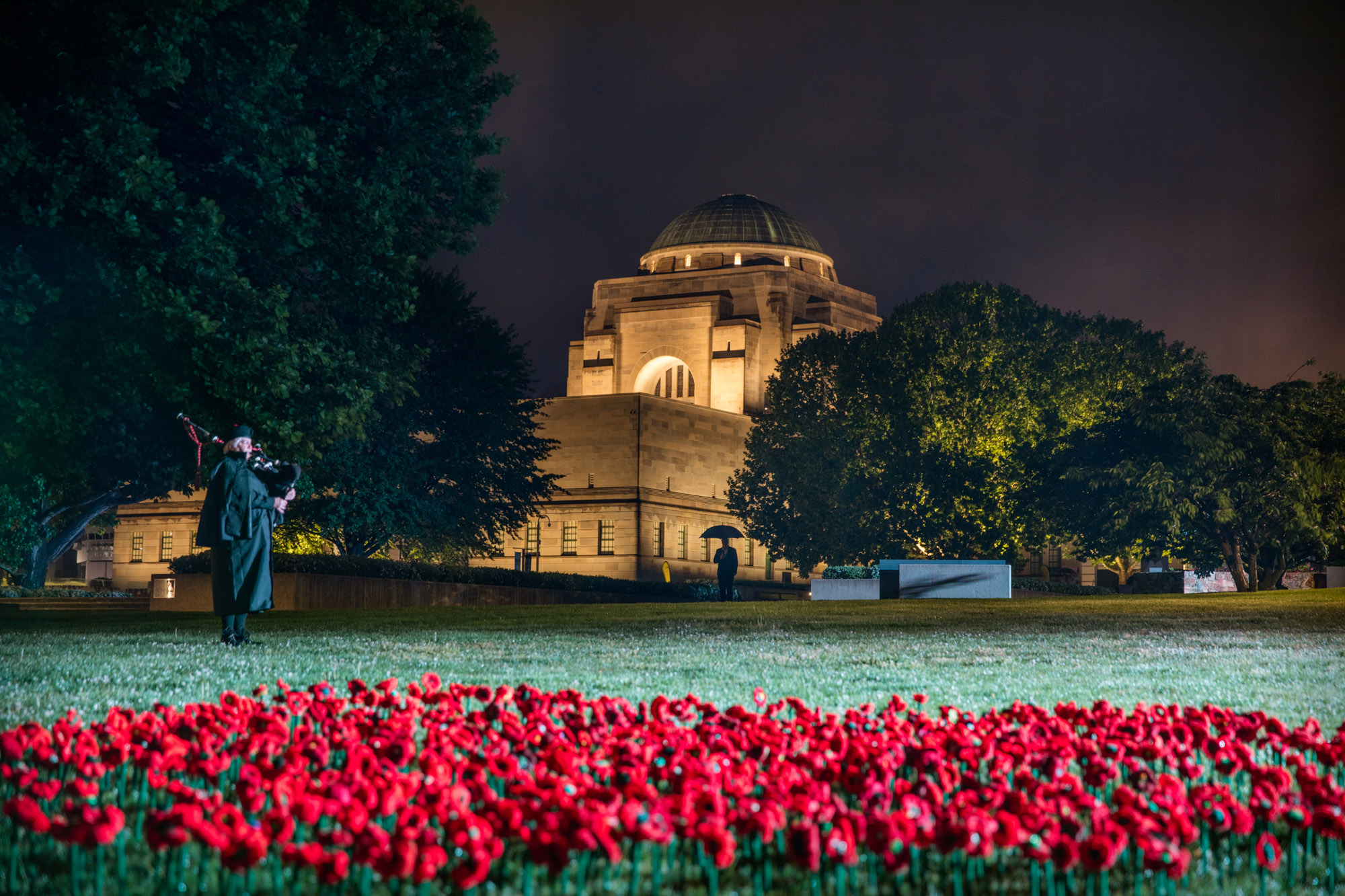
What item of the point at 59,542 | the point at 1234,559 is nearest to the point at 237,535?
the point at 59,542

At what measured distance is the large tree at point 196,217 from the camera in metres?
18.9

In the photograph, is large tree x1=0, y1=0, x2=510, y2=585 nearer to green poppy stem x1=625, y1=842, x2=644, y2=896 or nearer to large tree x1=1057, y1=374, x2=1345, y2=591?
green poppy stem x1=625, y1=842, x2=644, y2=896

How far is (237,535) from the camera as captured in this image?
1326 cm

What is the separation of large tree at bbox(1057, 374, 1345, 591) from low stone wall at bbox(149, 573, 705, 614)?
53.2 feet

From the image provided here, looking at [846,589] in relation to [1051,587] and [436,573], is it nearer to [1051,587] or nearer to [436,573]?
[436,573]

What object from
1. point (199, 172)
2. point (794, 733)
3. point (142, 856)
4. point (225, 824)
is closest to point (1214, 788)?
point (794, 733)

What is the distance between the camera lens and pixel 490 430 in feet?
127

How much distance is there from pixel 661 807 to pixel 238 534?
10447 millimetres

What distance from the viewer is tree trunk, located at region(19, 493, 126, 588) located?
1102 inches

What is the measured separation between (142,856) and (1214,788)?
3.38 metres

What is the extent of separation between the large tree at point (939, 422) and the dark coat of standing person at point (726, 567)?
11.6 metres

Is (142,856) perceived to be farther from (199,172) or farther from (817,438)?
(817,438)

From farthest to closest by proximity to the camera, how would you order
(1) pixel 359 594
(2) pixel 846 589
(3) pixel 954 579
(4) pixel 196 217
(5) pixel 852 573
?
(5) pixel 852 573 < (2) pixel 846 589 < (3) pixel 954 579 < (1) pixel 359 594 < (4) pixel 196 217

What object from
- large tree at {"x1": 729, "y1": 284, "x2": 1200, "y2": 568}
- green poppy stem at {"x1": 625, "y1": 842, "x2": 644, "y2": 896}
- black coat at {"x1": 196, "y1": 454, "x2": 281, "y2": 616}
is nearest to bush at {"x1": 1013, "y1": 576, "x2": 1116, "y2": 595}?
large tree at {"x1": 729, "y1": 284, "x2": 1200, "y2": 568}
